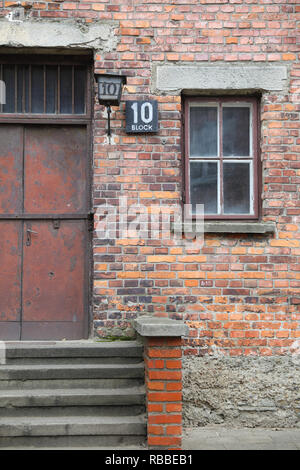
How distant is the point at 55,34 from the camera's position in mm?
5215

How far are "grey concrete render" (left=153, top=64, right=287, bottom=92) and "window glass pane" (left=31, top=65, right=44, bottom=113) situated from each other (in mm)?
1238

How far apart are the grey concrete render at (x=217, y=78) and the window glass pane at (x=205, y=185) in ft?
2.67

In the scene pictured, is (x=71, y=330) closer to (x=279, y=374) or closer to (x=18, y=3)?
(x=279, y=374)

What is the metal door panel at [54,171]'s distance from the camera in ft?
17.9

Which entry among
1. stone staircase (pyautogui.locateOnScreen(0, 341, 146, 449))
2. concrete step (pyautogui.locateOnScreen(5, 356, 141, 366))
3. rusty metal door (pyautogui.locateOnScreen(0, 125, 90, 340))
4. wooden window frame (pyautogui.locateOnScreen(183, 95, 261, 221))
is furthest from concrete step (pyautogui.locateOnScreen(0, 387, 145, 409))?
wooden window frame (pyautogui.locateOnScreen(183, 95, 261, 221))

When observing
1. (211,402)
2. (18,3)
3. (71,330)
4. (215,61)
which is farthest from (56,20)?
(211,402)

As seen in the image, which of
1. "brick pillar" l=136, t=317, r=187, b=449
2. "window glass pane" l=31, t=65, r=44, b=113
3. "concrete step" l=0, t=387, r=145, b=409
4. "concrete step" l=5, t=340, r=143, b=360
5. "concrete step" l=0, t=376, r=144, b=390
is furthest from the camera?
"window glass pane" l=31, t=65, r=44, b=113

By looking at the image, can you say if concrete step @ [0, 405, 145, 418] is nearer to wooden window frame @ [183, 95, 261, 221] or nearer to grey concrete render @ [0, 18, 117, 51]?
wooden window frame @ [183, 95, 261, 221]

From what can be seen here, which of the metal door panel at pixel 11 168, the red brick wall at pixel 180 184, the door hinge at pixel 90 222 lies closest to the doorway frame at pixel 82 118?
the door hinge at pixel 90 222

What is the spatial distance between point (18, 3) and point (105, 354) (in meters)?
3.68

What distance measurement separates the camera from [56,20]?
5.25 meters

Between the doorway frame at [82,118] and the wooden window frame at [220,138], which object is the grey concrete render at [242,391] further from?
the wooden window frame at [220,138]

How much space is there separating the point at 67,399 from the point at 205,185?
2.56 m

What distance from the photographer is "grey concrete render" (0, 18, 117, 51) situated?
17.1 ft
